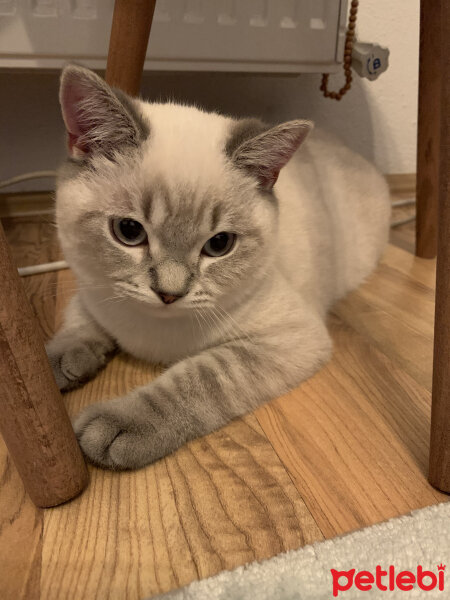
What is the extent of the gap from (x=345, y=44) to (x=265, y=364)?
1358mm

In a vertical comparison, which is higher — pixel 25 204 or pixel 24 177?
pixel 24 177

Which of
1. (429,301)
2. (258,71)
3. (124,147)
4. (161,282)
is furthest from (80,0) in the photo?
(429,301)

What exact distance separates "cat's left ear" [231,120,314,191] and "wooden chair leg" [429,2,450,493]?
28 cm

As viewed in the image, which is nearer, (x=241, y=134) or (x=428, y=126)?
(x=241, y=134)

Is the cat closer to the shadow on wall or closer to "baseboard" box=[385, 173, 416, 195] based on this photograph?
the shadow on wall

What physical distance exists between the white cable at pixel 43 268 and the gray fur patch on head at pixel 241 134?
2.82 feet

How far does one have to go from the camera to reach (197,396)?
979mm

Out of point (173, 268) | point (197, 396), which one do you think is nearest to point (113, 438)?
point (197, 396)

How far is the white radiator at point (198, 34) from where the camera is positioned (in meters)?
1.62

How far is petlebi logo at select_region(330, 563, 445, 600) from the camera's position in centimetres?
68

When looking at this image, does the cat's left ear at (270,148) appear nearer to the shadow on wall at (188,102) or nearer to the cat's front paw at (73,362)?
the cat's front paw at (73,362)

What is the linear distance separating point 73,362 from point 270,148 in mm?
576

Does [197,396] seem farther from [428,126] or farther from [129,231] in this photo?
[428,126]

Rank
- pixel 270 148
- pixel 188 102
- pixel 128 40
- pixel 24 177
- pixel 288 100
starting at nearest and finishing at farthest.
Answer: pixel 270 148 → pixel 128 40 → pixel 24 177 → pixel 188 102 → pixel 288 100
